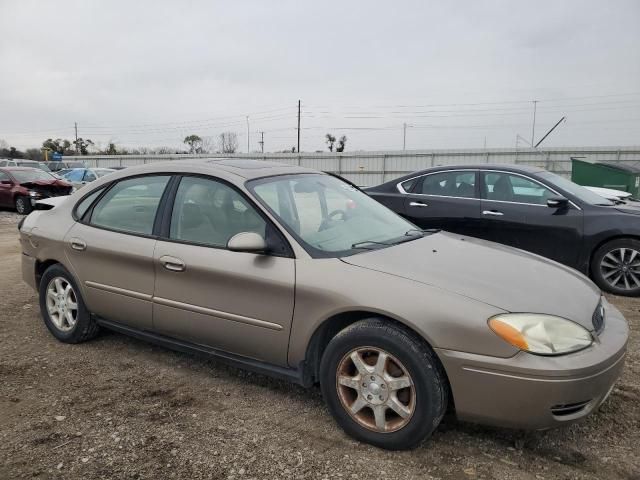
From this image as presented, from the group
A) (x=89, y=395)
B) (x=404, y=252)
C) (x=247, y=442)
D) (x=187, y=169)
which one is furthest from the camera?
(x=187, y=169)

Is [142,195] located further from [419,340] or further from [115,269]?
[419,340]

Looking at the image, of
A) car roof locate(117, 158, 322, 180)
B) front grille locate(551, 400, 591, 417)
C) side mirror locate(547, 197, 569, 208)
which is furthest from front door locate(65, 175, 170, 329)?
side mirror locate(547, 197, 569, 208)

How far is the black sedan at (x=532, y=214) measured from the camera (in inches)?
226

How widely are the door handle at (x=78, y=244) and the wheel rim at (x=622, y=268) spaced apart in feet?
17.6

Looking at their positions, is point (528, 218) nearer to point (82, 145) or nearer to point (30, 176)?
point (30, 176)

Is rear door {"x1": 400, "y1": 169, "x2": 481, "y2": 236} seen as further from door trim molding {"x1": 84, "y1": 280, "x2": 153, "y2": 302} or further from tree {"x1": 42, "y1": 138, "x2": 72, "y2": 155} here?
tree {"x1": 42, "y1": 138, "x2": 72, "y2": 155}

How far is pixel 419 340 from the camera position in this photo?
2.58 meters

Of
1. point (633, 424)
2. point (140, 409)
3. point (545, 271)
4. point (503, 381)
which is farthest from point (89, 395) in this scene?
point (633, 424)

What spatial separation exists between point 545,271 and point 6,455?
3193 mm

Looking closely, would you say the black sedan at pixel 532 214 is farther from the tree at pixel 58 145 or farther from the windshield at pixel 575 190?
the tree at pixel 58 145

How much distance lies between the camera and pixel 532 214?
6.08 metres

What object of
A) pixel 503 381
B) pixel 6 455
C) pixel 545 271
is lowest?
pixel 6 455

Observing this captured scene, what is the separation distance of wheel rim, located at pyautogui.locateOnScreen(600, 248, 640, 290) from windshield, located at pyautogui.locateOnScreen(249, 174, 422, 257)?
3247mm

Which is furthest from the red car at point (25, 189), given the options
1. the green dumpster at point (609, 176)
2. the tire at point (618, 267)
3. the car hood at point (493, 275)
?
the green dumpster at point (609, 176)
